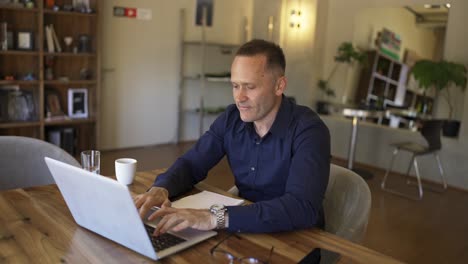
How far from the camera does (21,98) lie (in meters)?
4.57

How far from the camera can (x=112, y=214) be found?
1054mm

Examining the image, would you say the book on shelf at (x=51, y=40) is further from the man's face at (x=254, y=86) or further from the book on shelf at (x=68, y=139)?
the man's face at (x=254, y=86)

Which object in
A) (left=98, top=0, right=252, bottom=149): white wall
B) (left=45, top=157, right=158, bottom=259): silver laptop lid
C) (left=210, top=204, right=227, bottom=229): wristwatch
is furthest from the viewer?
(left=98, top=0, right=252, bottom=149): white wall

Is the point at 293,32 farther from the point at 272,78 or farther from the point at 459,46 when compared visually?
the point at 272,78

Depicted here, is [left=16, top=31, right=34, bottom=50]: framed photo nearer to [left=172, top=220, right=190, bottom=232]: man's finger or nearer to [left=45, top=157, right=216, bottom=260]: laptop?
[left=45, top=157, right=216, bottom=260]: laptop

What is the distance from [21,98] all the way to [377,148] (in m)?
4.31

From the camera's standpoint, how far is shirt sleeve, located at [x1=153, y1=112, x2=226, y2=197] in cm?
154

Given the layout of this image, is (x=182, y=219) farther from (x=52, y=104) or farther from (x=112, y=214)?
(x=52, y=104)

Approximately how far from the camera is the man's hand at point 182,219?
1.15 m

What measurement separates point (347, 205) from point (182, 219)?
0.72 meters

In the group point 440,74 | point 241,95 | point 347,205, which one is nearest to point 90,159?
point 241,95

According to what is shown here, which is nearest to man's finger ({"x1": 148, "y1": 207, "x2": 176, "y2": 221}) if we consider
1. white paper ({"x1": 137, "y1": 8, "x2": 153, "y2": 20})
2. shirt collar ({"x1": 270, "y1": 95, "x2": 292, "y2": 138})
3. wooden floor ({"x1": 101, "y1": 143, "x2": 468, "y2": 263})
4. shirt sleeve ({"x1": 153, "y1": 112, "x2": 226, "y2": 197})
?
shirt sleeve ({"x1": 153, "y1": 112, "x2": 226, "y2": 197})

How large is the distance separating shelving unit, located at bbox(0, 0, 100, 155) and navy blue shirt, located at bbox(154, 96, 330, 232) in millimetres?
3398

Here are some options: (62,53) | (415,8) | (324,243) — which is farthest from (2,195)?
(415,8)
